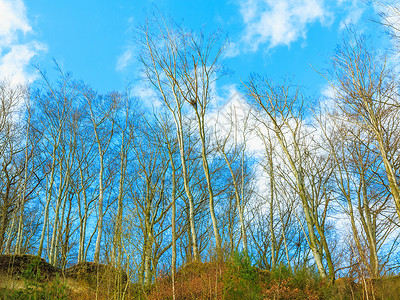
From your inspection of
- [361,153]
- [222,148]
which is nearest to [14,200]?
[222,148]

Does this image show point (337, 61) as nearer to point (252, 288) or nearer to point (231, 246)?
point (231, 246)

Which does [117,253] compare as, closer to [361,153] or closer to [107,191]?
[107,191]

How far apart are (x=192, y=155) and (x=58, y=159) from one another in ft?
20.0

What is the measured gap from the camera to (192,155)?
14555 mm

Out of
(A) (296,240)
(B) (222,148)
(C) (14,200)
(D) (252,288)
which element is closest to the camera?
(D) (252,288)

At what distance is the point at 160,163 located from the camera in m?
13.5

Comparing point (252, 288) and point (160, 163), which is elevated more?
point (160, 163)

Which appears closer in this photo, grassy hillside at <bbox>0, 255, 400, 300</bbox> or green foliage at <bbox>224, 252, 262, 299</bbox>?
grassy hillside at <bbox>0, 255, 400, 300</bbox>

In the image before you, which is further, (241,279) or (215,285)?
(241,279)

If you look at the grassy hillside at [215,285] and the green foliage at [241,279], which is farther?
the green foliage at [241,279]

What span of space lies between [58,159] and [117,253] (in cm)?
884

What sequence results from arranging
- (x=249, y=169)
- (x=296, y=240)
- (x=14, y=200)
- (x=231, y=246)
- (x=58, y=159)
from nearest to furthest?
(x=231, y=246), (x=14, y=200), (x=58, y=159), (x=249, y=169), (x=296, y=240)

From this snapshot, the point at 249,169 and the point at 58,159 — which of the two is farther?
the point at 249,169

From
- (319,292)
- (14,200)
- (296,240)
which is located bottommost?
(319,292)
